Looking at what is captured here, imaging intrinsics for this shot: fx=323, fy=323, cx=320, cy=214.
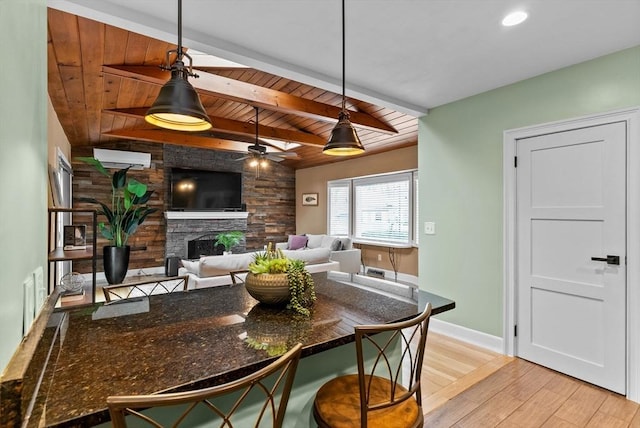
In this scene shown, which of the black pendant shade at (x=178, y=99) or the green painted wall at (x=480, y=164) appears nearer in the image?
the black pendant shade at (x=178, y=99)

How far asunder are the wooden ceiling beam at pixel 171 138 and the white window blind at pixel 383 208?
276cm

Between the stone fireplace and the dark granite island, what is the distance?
18.7 ft

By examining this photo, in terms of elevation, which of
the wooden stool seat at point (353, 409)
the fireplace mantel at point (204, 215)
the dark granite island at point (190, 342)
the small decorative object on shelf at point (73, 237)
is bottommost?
the wooden stool seat at point (353, 409)

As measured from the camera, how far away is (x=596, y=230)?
242 centimetres

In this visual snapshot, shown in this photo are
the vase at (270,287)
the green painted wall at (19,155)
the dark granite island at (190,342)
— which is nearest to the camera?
the green painted wall at (19,155)

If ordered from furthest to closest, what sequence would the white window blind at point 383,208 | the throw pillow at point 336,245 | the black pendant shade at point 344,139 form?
the throw pillow at point 336,245 → the white window blind at point 383,208 → the black pendant shade at point 344,139

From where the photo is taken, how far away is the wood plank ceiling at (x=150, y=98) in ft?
8.45

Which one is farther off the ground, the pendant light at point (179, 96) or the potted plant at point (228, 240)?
the pendant light at point (179, 96)

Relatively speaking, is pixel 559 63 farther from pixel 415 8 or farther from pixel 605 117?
pixel 415 8

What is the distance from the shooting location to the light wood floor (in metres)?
2.05

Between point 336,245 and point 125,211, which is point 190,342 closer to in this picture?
point 125,211

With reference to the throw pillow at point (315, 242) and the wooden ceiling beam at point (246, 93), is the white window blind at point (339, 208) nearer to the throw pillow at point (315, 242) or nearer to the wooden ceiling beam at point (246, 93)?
the throw pillow at point (315, 242)

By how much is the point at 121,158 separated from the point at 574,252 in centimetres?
714

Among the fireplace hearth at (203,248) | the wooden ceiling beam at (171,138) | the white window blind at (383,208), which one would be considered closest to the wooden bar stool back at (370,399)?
the white window blind at (383,208)
